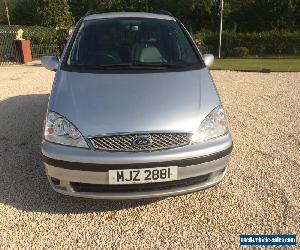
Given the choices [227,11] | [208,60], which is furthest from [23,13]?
[208,60]

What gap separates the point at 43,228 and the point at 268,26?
41968mm

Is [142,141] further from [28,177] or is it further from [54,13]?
[54,13]

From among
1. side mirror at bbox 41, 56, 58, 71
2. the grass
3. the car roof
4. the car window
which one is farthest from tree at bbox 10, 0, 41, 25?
the car window

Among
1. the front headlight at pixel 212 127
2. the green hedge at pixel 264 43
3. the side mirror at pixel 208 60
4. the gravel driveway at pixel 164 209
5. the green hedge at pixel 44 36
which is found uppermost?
the side mirror at pixel 208 60

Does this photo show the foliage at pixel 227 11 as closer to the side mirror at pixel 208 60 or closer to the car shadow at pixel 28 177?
the car shadow at pixel 28 177

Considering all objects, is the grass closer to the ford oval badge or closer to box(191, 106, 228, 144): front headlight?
box(191, 106, 228, 144): front headlight

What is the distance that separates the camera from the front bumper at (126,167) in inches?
111

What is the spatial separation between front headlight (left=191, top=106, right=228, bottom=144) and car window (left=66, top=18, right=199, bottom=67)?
895 millimetres

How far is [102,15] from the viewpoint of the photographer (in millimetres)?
4645

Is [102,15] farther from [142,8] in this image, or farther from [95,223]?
[142,8]

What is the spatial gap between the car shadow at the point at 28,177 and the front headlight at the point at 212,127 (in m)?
0.83

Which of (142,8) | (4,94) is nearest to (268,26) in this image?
(142,8)

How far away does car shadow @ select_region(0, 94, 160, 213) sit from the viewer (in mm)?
3352

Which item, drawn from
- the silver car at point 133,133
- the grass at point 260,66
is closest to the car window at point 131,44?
the silver car at point 133,133
